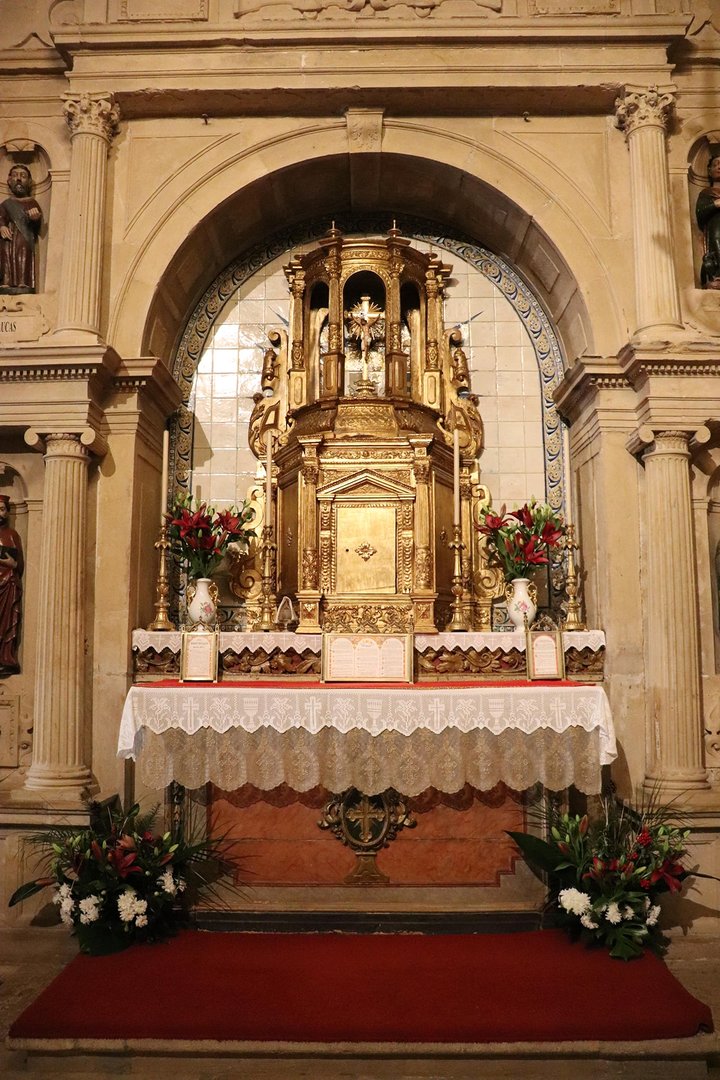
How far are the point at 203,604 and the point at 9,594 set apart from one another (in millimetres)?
1449

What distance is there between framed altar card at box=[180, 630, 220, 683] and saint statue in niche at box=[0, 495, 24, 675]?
56.4 inches

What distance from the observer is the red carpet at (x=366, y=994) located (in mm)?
4105

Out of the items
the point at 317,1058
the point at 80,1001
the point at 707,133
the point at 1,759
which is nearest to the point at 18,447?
the point at 1,759

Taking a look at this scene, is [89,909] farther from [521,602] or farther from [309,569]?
[521,602]

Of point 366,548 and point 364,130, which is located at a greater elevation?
point 364,130

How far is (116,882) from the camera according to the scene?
5.12 metres

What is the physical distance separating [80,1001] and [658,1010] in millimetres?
2802

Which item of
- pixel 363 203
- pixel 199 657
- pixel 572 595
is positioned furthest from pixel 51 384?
pixel 572 595

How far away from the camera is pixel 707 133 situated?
271 inches

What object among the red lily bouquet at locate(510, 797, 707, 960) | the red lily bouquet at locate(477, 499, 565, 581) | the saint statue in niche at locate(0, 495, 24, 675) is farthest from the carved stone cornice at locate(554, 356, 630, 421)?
the saint statue in niche at locate(0, 495, 24, 675)

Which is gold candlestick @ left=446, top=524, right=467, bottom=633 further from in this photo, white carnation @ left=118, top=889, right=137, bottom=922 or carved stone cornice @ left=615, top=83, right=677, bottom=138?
carved stone cornice @ left=615, top=83, right=677, bottom=138

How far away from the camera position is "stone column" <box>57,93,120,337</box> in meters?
6.50

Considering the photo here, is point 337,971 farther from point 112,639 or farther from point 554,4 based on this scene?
point 554,4

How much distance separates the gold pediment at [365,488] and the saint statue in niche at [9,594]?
7.58ft
